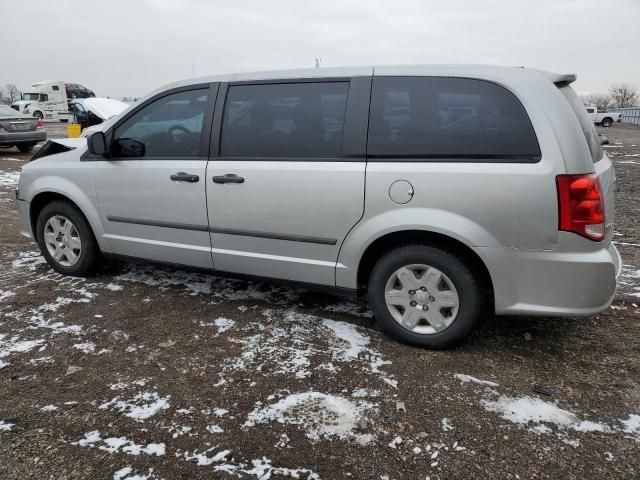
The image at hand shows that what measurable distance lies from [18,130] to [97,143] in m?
11.7

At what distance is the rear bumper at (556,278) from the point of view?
2.68 metres

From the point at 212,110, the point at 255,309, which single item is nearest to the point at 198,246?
the point at 255,309

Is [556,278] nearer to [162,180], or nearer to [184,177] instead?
[184,177]

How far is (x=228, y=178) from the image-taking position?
11.3 ft

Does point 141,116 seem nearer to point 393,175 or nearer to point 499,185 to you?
point 393,175

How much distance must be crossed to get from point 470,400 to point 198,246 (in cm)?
219

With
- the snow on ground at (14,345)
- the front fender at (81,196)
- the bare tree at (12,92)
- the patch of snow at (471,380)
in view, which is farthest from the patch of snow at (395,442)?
the bare tree at (12,92)

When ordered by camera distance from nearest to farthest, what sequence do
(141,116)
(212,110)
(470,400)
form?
1. (470,400)
2. (212,110)
3. (141,116)

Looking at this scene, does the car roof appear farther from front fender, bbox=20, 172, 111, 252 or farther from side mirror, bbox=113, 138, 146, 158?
front fender, bbox=20, 172, 111, 252

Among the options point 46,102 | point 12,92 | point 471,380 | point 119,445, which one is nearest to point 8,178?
point 119,445

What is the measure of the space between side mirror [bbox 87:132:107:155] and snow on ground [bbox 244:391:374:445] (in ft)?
8.18

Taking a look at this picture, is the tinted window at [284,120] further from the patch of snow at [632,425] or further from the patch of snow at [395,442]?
the patch of snow at [632,425]

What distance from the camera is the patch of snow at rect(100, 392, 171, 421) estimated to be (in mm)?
2516

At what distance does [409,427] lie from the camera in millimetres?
2406
